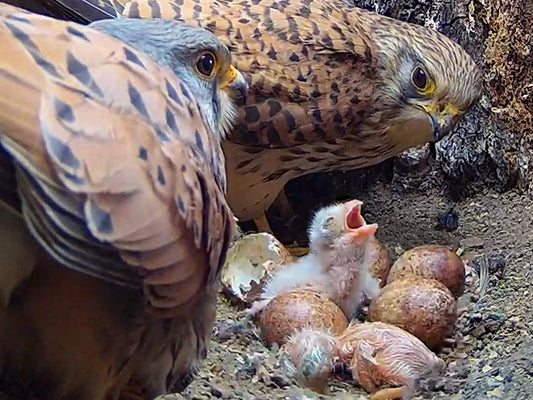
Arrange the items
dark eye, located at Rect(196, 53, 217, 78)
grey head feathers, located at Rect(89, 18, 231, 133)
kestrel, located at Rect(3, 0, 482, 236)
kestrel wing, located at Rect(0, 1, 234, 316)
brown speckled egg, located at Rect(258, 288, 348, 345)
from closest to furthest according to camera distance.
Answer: kestrel wing, located at Rect(0, 1, 234, 316) → grey head feathers, located at Rect(89, 18, 231, 133) → dark eye, located at Rect(196, 53, 217, 78) → brown speckled egg, located at Rect(258, 288, 348, 345) → kestrel, located at Rect(3, 0, 482, 236)

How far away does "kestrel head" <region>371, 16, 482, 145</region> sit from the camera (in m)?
3.13

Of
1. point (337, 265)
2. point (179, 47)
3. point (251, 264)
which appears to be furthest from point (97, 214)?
point (251, 264)

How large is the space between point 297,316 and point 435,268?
476 mm

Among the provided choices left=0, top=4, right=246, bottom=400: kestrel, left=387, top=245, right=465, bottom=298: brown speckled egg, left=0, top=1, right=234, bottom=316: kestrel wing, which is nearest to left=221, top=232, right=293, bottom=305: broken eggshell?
left=387, top=245, right=465, bottom=298: brown speckled egg

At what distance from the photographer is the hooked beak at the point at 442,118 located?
3127mm

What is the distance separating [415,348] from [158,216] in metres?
1.07

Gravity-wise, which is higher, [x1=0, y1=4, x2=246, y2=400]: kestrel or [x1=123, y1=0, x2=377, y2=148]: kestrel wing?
[x1=0, y1=4, x2=246, y2=400]: kestrel

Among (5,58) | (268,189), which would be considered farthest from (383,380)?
(5,58)

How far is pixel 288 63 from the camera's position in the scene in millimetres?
2812

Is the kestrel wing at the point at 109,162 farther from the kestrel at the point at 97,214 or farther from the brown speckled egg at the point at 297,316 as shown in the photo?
the brown speckled egg at the point at 297,316

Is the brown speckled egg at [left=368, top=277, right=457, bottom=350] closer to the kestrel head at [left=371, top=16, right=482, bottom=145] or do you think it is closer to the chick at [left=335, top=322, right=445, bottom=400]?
the chick at [left=335, top=322, right=445, bottom=400]

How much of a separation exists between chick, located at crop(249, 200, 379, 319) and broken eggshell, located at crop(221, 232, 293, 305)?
0.05 meters

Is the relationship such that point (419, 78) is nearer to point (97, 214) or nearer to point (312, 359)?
point (312, 359)

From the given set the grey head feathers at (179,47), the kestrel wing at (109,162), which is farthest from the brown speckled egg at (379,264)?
the kestrel wing at (109,162)
